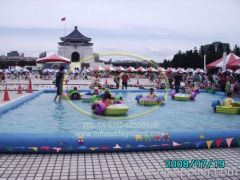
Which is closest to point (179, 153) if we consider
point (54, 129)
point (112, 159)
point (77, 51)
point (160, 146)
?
point (160, 146)

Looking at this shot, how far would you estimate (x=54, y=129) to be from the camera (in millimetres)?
9008

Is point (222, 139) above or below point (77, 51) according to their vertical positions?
below

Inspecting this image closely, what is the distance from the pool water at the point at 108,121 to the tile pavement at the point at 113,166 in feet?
5.21

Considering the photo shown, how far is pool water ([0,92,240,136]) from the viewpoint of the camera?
29.1ft

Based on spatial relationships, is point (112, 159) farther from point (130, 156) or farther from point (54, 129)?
point (54, 129)

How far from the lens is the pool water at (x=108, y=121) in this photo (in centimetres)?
888

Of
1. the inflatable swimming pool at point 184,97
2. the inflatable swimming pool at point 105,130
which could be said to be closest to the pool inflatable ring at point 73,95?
the inflatable swimming pool at point 105,130

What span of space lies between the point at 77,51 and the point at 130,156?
2955 inches

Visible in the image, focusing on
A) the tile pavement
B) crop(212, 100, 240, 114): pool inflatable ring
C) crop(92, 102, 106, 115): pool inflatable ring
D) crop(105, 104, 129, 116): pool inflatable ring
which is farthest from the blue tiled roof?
the tile pavement

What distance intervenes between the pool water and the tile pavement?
159 cm

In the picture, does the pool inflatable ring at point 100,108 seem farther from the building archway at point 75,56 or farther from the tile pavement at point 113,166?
the building archway at point 75,56

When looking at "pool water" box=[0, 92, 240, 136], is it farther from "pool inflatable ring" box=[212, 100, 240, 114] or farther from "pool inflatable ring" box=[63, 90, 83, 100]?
"pool inflatable ring" box=[63, 90, 83, 100]

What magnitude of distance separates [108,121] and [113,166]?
4.56m

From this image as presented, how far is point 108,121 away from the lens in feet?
33.7
